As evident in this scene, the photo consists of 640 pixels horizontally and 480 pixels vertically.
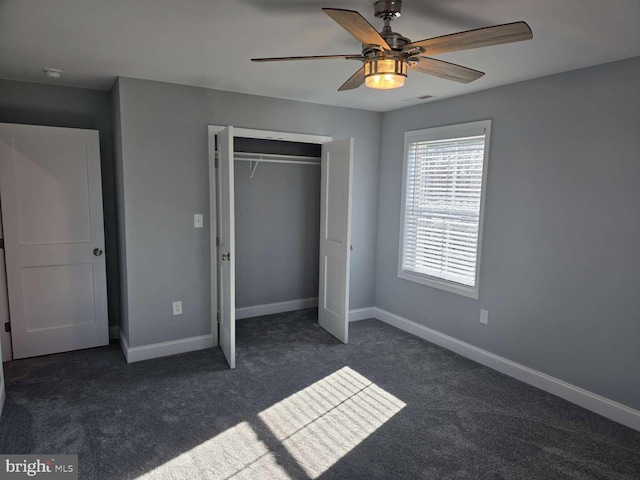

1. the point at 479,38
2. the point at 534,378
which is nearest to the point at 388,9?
the point at 479,38

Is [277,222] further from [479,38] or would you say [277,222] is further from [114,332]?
[479,38]

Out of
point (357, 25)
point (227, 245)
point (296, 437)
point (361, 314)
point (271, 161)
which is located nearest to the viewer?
point (357, 25)

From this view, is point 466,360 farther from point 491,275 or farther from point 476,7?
point 476,7

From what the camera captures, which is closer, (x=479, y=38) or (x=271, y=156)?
(x=479, y=38)

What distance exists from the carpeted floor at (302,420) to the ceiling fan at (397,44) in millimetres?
2112

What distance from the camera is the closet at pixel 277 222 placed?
11.7ft

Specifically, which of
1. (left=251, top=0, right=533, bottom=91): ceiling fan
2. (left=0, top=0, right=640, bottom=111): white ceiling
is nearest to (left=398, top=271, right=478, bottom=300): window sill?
(left=0, top=0, right=640, bottom=111): white ceiling

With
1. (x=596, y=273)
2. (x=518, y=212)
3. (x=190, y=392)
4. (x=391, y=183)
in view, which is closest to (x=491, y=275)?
(x=518, y=212)

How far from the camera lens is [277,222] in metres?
4.86

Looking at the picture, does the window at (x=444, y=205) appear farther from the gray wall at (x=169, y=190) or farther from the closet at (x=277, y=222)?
the gray wall at (x=169, y=190)

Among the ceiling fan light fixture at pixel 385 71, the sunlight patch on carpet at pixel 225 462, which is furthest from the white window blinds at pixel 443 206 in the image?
the sunlight patch on carpet at pixel 225 462

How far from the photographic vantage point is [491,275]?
349 cm

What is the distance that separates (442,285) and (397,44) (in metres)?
2.64

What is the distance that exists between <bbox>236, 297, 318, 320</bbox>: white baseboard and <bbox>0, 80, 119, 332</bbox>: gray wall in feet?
4.44
